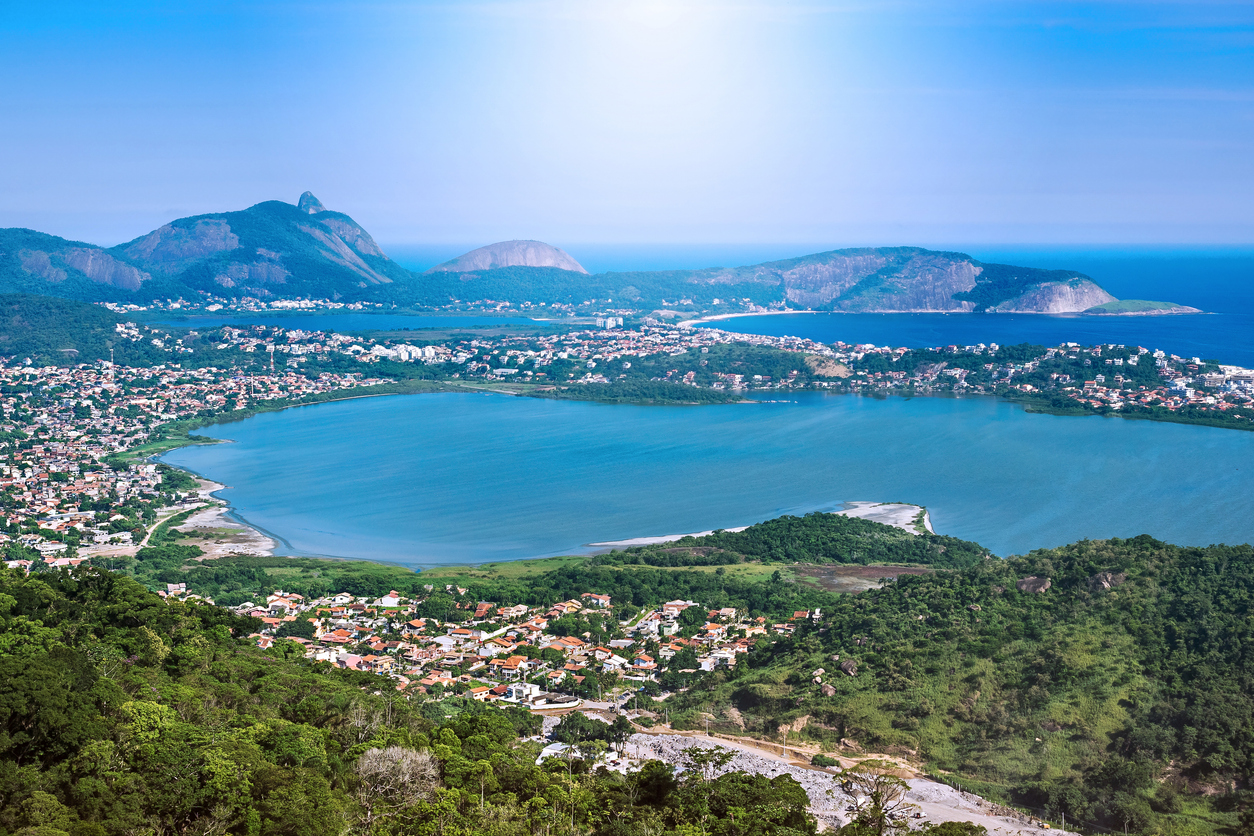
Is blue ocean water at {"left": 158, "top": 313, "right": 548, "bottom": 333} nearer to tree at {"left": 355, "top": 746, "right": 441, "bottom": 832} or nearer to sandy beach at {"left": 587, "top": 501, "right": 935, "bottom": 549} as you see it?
sandy beach at {"left": 587, "top": 501, "right": 935, "bottom": 549}

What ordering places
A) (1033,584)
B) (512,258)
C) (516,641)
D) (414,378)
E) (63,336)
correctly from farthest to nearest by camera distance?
(512,258) → (63,336) → (414,378) → (516,641) → (1033,584)

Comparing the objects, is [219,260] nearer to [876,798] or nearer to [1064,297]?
[1064,297]

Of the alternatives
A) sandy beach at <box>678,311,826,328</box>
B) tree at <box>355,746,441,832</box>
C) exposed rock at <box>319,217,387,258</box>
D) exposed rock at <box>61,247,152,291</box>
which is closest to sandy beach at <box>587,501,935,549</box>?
tree at <box>355,746,441,832</box>

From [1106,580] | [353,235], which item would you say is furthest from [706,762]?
[353,235]

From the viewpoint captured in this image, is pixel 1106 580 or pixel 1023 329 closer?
pixel 1106 580

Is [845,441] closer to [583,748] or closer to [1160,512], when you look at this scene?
[1160,512]

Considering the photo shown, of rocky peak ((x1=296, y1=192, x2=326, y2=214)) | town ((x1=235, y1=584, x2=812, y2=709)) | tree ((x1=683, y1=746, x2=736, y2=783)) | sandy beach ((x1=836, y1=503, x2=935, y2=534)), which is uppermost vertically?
rocky peak ((x1=296, y1=192, x2=326, y2=214))

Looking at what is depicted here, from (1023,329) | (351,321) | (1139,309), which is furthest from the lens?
(351,321)
